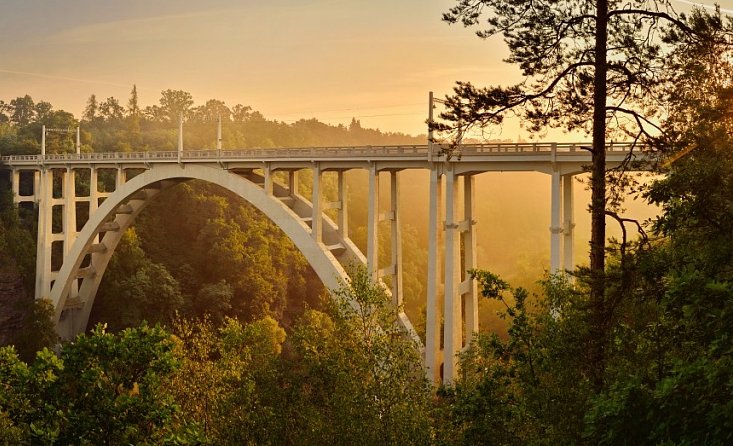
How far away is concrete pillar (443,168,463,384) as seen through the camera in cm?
2230

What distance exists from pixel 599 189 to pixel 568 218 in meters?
9.97

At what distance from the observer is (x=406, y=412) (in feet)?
40.3

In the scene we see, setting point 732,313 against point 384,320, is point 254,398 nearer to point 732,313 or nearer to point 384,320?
point 384,320

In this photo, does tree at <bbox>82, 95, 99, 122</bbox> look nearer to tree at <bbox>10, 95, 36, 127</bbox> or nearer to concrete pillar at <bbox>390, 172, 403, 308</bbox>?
tree at <bbox>10, 95, 36, 127</bbox>

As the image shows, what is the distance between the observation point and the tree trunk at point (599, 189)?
972cm

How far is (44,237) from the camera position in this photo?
49.0m

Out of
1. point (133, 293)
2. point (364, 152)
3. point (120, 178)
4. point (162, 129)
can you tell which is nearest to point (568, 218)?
point (364, 152)

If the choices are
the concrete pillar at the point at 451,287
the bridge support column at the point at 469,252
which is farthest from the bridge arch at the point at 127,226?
the concrete pillar at the point at 451,287

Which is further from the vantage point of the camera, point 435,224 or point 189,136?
point 189,136

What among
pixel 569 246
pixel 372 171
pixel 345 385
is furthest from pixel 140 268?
pixel 345 385

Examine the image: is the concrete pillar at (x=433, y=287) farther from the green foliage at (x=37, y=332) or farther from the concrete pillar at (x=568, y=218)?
the green foliage at (x=37, y=332)

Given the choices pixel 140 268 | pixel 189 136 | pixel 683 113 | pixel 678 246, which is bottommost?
pixel 140 268

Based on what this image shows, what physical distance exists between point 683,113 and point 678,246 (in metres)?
2.67

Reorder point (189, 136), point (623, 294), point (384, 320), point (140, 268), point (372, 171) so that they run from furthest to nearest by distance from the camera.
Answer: point (189, 136)
point (140, 268)
point (372, 171)
point (384, 320)
point (623, 294)
